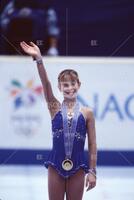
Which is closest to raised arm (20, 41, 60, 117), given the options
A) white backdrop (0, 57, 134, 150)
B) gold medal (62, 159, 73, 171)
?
gold medal (62, 159, 73, 171)

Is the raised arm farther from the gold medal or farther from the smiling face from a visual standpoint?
the gold medal

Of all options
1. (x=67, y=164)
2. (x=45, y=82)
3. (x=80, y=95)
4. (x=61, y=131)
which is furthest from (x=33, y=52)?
(x=80, y=95)

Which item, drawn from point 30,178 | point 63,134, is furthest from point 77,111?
point 30,178

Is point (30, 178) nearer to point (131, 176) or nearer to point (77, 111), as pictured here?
point (131, 176)

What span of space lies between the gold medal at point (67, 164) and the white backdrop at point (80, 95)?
203cm

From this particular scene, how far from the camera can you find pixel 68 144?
230 cm

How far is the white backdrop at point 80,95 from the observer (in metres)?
4.34

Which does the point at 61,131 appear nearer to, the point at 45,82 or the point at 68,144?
the point at 68,144

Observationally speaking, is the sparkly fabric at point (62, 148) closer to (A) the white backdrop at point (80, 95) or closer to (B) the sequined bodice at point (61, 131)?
(B) the sequined bodice at point (61, 131)

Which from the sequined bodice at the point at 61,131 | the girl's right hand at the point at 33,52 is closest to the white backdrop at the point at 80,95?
the girl's right hand at the point at 33,52

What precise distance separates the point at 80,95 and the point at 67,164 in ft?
7.00

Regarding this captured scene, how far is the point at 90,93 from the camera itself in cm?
444

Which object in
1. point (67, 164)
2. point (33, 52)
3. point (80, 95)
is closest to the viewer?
point (67, 164)

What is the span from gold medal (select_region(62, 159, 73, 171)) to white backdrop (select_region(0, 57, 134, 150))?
2.03 metres
